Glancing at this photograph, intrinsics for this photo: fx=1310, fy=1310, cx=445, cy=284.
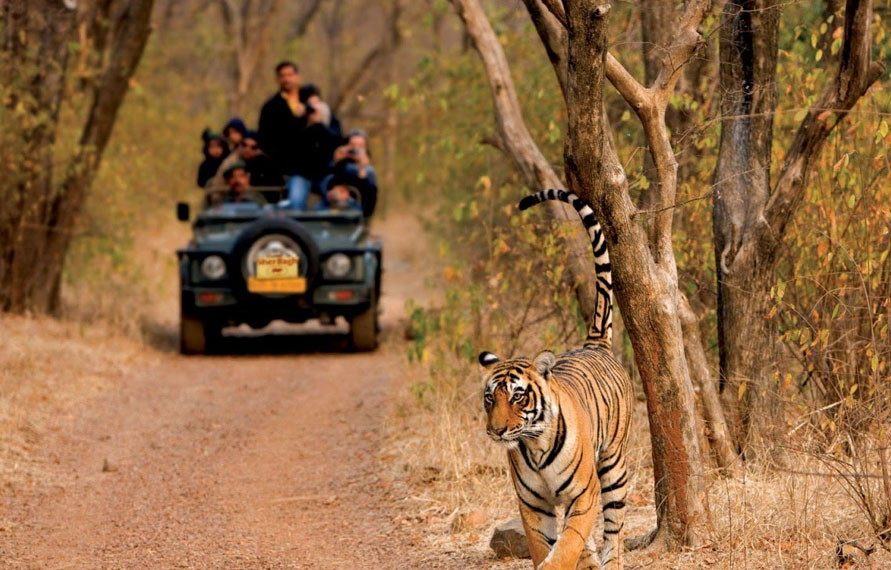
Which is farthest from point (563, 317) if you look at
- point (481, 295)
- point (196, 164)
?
point (196, 164)

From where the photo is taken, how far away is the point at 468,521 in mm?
6859

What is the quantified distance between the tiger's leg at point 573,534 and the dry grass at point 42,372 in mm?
4191

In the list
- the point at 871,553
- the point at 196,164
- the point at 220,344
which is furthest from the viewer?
the point at 196,164

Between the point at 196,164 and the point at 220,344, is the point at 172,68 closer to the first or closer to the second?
the point at 196,164

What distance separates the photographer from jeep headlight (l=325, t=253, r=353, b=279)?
12844 mm

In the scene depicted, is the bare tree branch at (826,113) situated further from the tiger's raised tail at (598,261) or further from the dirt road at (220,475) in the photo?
the dirt road at (220,475)

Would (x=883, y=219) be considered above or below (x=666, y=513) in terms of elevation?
above

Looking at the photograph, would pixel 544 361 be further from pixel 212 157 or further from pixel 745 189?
pixel 212 157

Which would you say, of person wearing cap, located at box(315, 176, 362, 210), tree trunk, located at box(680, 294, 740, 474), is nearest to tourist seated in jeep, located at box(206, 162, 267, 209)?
person wearing cap, located at box(315, 176, 362, 210)

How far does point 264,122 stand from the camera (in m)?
13.8

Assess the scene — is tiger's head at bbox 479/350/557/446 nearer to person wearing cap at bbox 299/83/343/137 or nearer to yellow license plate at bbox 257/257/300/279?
yellow license plate at bbox 257/257/300/279

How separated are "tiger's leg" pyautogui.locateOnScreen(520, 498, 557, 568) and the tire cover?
7320 millimetres

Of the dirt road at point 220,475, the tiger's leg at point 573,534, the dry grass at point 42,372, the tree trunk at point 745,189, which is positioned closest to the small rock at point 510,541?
the dirt road at point 220,475

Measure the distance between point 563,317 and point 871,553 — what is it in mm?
4023
